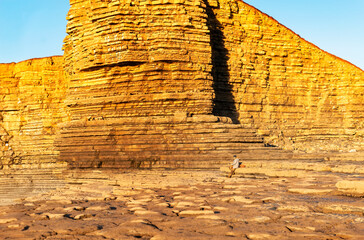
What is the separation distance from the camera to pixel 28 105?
28641 millimetres

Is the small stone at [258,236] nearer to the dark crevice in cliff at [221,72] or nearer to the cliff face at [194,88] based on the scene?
the cliff face at [194,88]

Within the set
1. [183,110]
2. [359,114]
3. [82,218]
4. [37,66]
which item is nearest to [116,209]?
[82,218]

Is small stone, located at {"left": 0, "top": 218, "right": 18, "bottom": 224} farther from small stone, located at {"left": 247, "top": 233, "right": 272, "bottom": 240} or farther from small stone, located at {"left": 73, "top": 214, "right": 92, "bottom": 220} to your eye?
small stone, located at {"left": 247, "top": 233, "right": 272, "bottom": 240}

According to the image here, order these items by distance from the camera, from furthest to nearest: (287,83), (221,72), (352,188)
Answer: (287,83), (221,72), (352,188)

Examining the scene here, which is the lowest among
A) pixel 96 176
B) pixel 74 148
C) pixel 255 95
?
pixel 96 176

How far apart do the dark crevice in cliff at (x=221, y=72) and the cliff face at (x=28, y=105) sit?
13369 millimetres

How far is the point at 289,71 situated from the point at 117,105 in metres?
11.0

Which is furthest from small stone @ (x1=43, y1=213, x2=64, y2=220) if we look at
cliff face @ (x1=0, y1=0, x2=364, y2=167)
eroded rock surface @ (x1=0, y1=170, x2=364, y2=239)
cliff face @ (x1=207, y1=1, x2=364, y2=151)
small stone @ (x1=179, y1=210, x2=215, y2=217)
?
cliff face @ (x1=207, y1=1, x2=364, y2=151)

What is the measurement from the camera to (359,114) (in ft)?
73.8

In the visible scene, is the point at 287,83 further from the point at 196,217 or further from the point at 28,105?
the point at 28,105

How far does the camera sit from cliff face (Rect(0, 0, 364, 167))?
15.0 m

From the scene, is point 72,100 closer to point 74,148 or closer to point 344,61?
point 74,148

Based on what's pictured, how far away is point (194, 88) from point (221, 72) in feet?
11.4

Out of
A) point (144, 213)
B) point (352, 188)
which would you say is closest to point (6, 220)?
point (144, 213)
